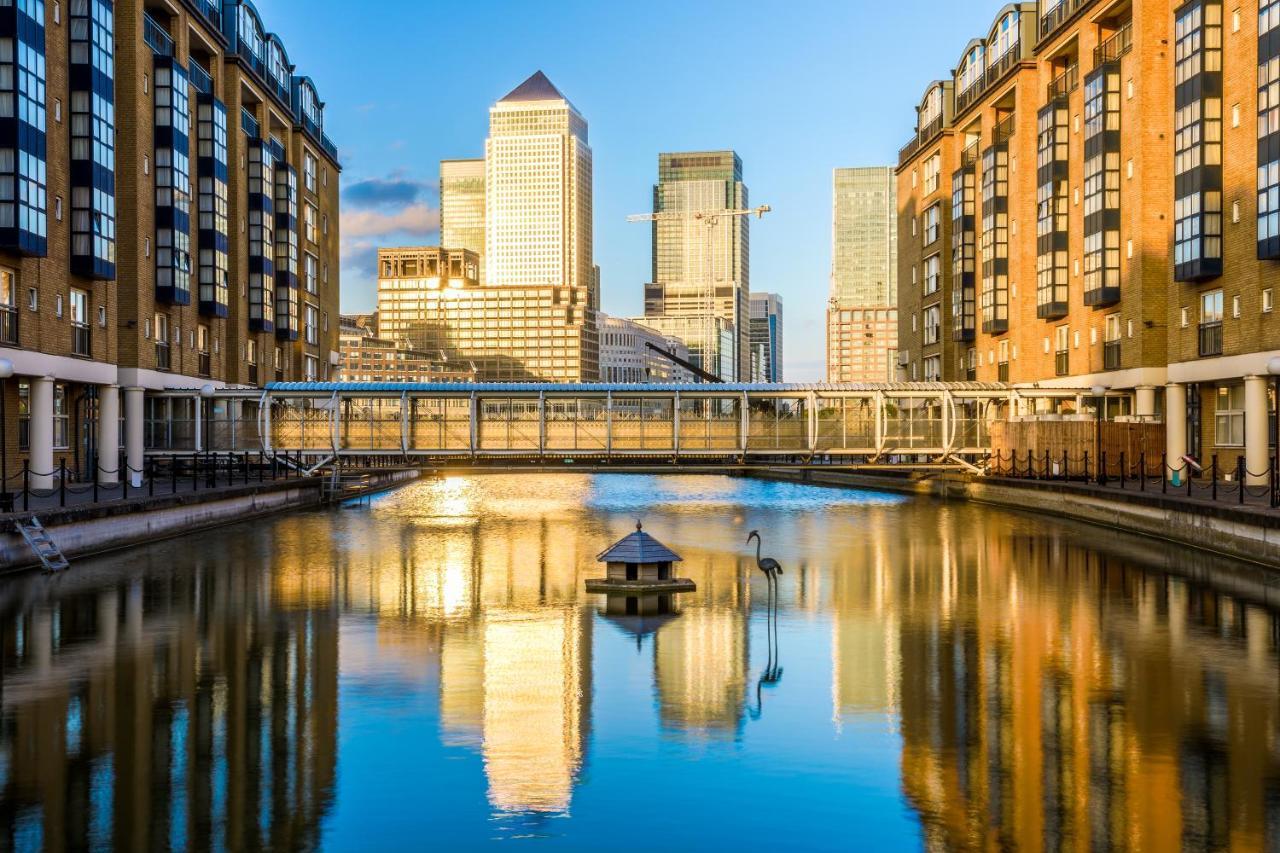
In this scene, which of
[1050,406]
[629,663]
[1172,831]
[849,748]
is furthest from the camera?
[1050,406]

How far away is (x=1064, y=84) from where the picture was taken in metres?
68.8

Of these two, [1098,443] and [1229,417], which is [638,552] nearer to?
[1098,443]

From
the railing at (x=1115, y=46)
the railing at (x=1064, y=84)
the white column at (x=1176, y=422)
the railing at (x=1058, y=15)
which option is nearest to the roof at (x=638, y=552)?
the white column at (x=1176, y=422)

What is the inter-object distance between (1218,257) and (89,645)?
43.6m

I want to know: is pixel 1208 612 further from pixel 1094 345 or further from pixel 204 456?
pixel 204 456

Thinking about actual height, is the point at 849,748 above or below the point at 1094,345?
below

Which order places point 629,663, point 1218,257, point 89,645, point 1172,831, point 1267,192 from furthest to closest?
1. point 1218,257
2. point 1267,192
3. point 89,645
4. point 629,663
5. point 1172,831

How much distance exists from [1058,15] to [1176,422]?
86.5 ft

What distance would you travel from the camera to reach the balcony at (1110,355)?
197ft

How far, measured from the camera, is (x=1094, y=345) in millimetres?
63000

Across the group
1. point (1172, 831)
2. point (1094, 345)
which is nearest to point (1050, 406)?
point (1094, 345)

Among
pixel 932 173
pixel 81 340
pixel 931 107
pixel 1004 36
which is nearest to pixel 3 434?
pixel 81 340

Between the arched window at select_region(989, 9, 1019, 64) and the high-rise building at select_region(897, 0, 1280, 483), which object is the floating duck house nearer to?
the high-rise building at select_region(897, 0, 1280, 483)

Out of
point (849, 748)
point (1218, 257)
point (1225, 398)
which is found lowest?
point (849, 748)
